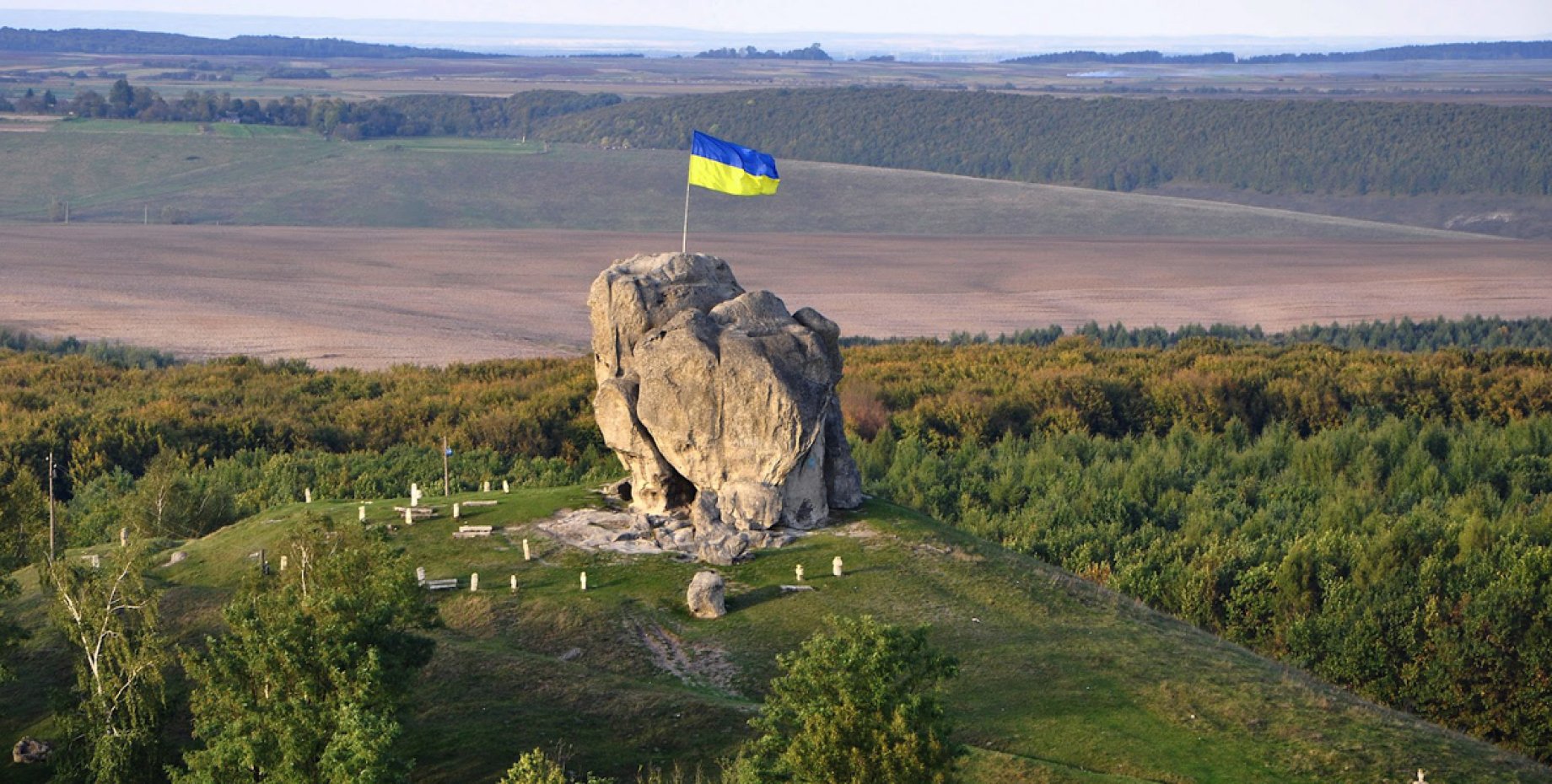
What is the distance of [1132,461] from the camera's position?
7456 cm

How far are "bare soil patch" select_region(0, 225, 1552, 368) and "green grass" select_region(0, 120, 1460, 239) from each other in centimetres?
850

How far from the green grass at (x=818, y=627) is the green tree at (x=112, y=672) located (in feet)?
11.6

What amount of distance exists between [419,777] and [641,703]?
4.45 metres

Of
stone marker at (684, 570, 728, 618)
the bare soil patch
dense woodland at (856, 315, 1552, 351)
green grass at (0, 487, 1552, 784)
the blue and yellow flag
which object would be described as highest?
the blue and yellow flag

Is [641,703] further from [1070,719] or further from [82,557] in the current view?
[82,557]

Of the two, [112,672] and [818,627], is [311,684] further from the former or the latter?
[818,627]

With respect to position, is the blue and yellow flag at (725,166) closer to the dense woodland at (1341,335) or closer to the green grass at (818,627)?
the green grass at (818,627)

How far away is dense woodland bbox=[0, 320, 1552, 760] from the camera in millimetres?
51719

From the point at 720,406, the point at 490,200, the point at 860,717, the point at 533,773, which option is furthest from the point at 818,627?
the point at 490,200

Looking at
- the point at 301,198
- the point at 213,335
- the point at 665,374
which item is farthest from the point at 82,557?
the point at 301,198

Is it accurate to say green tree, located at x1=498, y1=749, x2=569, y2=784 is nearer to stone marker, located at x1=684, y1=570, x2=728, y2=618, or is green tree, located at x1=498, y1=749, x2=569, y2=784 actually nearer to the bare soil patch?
stone marker, located at x1=684, y1=570, x2=728, y2=618

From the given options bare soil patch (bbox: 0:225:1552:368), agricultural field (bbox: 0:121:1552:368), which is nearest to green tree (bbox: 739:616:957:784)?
bare soil patch (bbox: 0:225:1552:368)

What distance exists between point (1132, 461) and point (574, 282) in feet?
232

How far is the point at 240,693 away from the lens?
3100 cm
